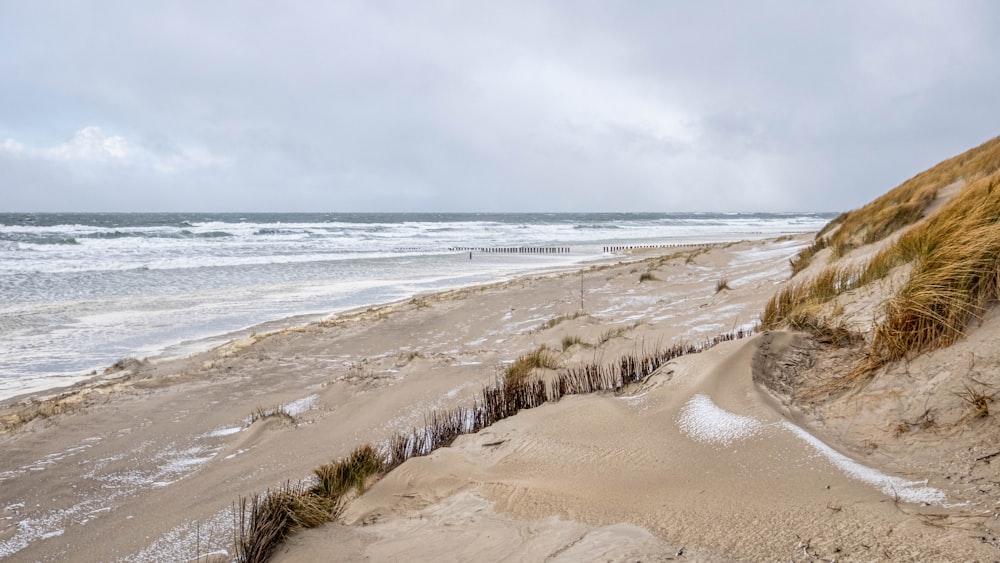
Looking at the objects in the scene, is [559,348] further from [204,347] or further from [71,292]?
[71,292]

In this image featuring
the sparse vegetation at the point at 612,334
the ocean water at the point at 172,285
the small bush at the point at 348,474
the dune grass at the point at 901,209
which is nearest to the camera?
the small bush at the point at 348,474

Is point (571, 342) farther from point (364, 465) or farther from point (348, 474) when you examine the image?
point (348, 474)

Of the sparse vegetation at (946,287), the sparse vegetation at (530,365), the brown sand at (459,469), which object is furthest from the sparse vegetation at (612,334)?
the sparse vegetation at (946,287)

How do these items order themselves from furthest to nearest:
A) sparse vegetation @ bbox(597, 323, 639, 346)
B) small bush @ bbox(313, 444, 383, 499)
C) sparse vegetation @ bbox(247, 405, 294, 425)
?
sparse vegetation @ bbox(597, 323, 639, 346) → sparse vegetation @ bbox(247, 405, 294, 425) → small bush @ bbox(313, 444, 383, 499)

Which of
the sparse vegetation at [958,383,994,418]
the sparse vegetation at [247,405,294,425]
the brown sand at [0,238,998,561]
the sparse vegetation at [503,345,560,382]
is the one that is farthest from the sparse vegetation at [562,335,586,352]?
the sparse vegetation at [958,383,994,418]

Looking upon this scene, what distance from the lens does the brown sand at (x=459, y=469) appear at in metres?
2.58

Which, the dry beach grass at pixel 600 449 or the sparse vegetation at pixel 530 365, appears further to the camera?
the sparse vegetation at pixel 530 365

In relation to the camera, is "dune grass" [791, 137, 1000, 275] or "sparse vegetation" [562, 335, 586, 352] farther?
"dune grass" [791, 137, 1000, 275]

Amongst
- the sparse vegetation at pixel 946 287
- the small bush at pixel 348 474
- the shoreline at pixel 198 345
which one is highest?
the sparse vegetation at pixel 946 287

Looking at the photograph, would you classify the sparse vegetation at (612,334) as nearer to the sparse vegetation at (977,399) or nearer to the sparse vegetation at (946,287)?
the sparse vegetation at (946,287)

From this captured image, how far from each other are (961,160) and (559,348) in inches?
585

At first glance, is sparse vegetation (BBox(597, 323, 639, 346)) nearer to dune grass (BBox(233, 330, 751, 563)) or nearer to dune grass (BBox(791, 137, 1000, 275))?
dune grass (BBox(233, 330, 751, 563))

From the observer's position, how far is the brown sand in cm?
258

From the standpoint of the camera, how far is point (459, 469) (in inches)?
151
